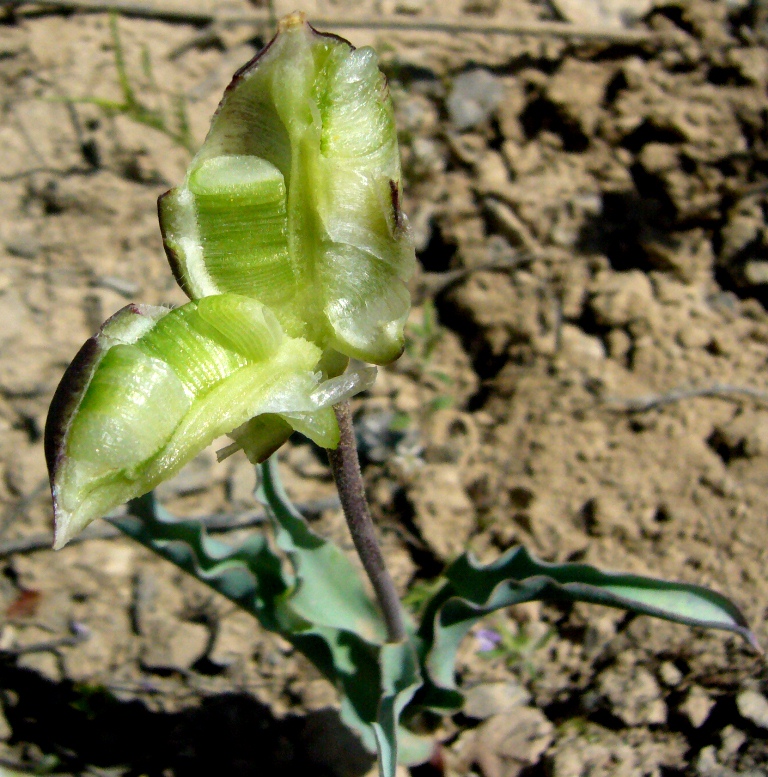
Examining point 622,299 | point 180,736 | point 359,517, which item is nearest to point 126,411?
point 359,517

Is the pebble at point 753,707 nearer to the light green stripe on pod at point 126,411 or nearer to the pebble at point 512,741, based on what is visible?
the pebble at point 512,741

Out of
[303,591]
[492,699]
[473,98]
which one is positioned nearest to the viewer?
[303,591]

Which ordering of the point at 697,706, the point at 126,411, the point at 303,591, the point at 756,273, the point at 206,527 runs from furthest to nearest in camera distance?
the point at 756,273
the point at 206,527
the point at 697,706
the point at 303,591
the point at 126,411

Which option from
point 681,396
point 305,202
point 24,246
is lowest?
point 681,396

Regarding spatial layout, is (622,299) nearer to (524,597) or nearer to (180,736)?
(524,597)

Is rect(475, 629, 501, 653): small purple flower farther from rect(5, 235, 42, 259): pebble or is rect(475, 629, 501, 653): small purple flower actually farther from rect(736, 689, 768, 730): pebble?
rect(5, 235, 42, 259): pebble

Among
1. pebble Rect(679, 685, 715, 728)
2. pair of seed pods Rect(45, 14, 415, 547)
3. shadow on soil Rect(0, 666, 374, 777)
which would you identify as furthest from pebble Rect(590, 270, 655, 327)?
pair of seed pods Rect(45, 14, 415, 547)
